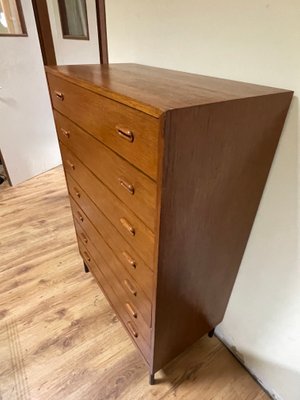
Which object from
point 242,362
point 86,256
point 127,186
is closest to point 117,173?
point 127,186

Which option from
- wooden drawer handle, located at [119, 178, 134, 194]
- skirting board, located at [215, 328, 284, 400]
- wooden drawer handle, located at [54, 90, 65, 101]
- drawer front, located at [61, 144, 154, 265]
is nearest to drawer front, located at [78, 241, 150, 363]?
drawer front, located at [61, 144, 154, 265]

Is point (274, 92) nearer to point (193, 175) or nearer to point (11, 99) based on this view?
point (193, 175)

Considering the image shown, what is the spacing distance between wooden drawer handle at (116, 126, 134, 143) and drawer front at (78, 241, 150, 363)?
28.6 inches

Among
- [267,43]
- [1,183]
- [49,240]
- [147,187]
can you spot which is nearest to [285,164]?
[267,43]

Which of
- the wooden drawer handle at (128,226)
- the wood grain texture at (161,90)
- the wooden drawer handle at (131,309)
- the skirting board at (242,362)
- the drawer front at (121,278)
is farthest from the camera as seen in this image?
the skirting board at (242,362)

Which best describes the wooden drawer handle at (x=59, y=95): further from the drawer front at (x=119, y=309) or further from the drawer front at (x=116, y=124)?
the drawer front at (x=119, y=309)

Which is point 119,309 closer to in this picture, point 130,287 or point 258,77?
point 130,287

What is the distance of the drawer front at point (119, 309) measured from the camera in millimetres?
1032

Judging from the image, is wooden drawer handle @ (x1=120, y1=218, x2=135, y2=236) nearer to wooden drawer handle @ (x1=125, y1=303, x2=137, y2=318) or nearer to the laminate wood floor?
wooden drawer handle @ (x1=125, y1=303, x2=137, y2=318)

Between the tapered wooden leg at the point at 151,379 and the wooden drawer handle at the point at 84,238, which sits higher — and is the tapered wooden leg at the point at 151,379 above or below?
below

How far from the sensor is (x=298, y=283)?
0.85m

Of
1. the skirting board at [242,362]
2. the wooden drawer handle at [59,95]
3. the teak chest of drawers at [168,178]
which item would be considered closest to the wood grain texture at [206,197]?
the teak chest of drawers at [168,178]

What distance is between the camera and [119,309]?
120 centimetres

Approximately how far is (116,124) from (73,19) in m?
2.62
